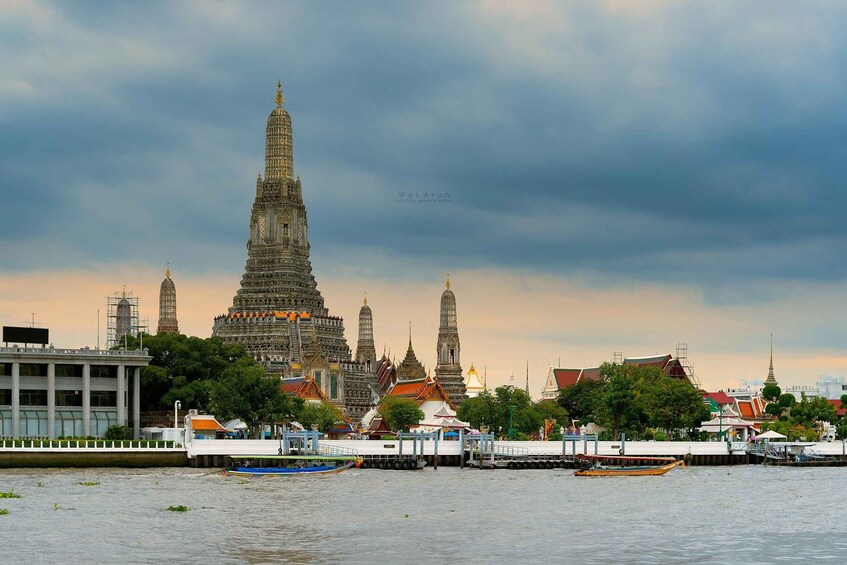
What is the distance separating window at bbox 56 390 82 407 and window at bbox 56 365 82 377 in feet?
4.78

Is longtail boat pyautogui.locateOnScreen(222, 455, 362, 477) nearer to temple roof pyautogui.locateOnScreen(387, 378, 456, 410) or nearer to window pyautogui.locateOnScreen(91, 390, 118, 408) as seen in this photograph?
window pyautogui.locateOnScreen(91, 390, 118, 408)

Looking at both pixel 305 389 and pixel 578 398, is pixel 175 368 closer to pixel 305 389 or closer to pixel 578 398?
pixel 305 389

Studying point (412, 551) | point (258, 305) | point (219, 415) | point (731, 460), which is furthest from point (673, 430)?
point (412, 551)

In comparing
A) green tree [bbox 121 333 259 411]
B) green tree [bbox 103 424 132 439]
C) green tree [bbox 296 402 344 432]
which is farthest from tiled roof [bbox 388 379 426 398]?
green tree [bbox 103 424 132 439]

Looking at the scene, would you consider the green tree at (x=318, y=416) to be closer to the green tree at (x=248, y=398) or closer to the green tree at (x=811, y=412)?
the green tree at (x=248, y=398)

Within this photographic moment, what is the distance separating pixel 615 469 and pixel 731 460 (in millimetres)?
26971

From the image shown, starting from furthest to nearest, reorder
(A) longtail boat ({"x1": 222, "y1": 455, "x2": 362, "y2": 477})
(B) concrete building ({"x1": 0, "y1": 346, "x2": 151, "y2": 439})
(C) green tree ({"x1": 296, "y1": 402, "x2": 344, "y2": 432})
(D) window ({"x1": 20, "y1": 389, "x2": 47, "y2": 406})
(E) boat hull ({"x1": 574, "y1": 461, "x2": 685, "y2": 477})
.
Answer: (C) green tree ({"x1": 296, "y1": 402, "x2": 344, "y2": 432}) < (D) window ({"x1": 20, "y1": 389, "x2": 47, "y2": 406}) < (B) concrete building ({"x1": 0, "y1": 346, "x2": 151, "y2": 439}) < (E) boat hull ({"x1": 574, "y1": 461, "x2": 685, "y2": 477}) < (A) longtail boat ({"x1": 222, "y1": 455, "x2": 362, "y2": 477})

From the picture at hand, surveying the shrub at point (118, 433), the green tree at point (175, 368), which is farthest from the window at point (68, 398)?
the green tree at point (175, 368)

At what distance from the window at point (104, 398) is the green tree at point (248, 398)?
858 cm

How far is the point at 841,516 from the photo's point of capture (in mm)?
73500

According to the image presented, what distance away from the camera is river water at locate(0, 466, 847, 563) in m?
56.3

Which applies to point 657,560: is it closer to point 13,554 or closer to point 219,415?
point 13,554

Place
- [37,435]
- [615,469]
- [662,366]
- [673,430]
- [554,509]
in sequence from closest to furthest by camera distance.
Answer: [554,509] → [615,469] → [37,435] → [673,430] → [662,366]

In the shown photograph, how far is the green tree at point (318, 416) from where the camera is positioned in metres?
150
